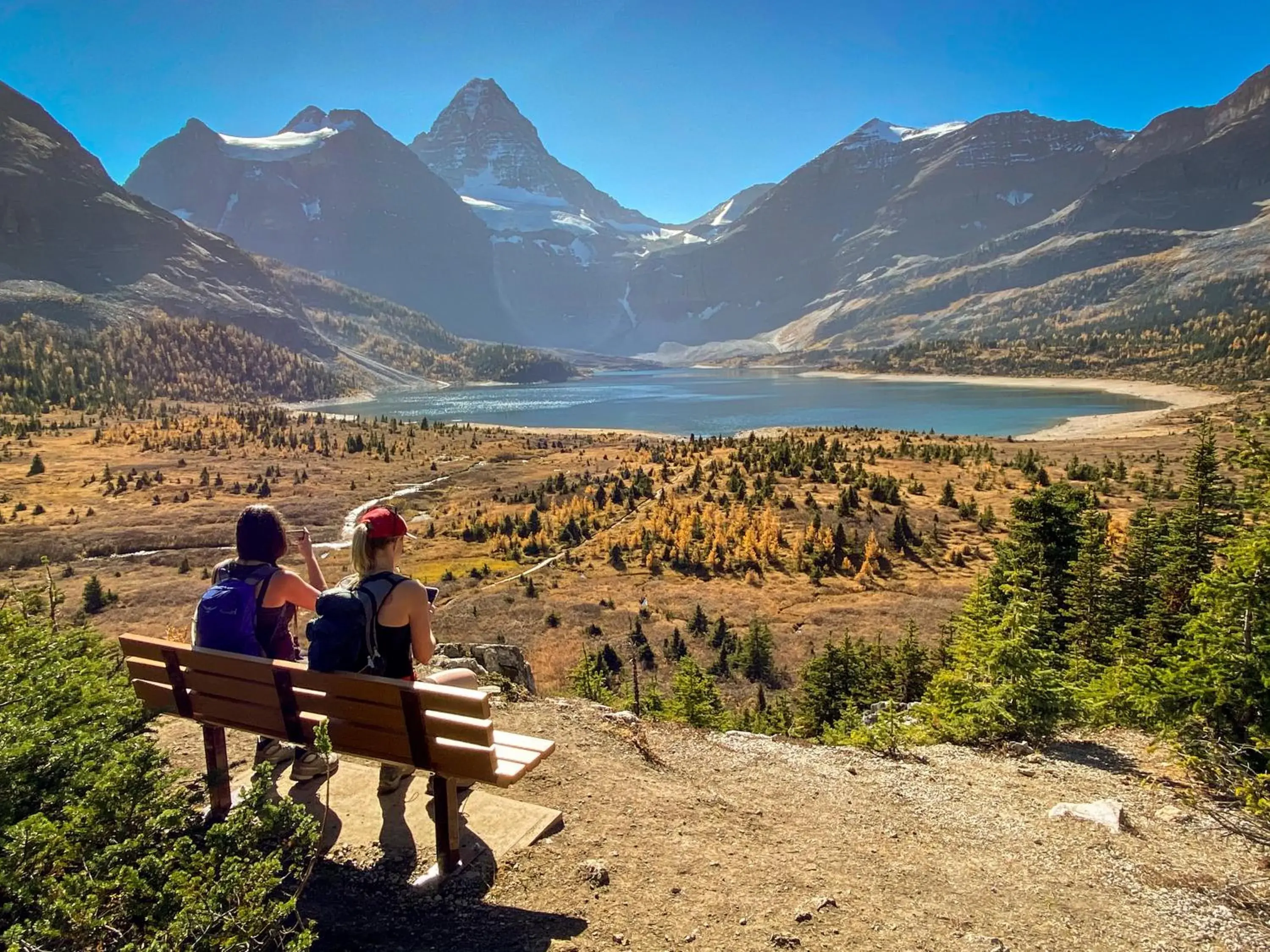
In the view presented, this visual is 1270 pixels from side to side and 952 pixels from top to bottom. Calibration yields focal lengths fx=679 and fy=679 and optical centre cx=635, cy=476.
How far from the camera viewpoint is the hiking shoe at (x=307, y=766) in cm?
522

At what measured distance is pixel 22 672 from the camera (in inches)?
175

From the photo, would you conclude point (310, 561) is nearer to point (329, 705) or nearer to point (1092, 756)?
point (329, 705)

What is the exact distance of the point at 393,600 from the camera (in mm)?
4250

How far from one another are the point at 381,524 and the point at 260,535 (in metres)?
1.20

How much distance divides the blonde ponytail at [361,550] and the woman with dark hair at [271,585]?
0.68m

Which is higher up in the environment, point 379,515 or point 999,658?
point 379,515

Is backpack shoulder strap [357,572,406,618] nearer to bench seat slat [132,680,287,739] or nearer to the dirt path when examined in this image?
bench seat slat [132,680,287,739]

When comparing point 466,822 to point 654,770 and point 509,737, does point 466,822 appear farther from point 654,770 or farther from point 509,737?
point 654,770

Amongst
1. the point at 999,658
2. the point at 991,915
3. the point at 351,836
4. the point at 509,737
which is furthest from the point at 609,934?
the point at 999,658

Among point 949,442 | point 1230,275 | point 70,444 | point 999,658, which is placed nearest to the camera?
point 999,658

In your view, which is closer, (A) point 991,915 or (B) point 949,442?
(A) point 991,915

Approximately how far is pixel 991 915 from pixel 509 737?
3.38m

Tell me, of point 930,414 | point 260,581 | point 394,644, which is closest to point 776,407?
point 930,414

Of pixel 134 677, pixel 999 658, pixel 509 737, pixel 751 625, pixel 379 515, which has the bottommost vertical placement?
pixel 751 625
